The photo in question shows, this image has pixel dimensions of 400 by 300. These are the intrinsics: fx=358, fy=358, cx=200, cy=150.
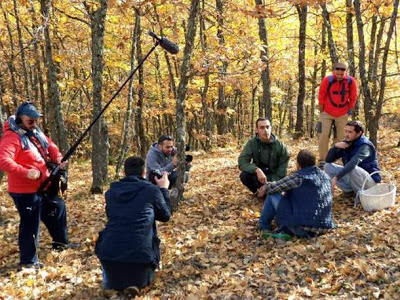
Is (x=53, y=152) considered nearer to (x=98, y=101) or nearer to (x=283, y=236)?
(x=98, y=101)

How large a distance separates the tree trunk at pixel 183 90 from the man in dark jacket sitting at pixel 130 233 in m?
2.22

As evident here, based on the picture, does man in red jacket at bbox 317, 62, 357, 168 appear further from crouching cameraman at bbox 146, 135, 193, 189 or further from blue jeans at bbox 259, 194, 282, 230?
crouching cameraman at bbox 146, 135, 193, 189

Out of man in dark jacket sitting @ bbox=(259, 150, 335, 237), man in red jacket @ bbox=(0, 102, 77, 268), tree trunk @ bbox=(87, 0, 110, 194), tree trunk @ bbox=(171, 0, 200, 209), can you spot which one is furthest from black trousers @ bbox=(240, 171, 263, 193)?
tree trunk @ bbox=(87, 0, 110, 194)

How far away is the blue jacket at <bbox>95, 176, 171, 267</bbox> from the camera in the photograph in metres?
4.12

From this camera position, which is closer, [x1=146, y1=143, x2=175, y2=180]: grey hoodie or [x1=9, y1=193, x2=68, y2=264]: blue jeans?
[x1=9, y1=193, x2=68, y2=264]: blue jeans

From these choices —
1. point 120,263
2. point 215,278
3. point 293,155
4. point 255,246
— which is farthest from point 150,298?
point 293,155

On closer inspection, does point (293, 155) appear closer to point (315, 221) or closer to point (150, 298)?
point (315, 221)

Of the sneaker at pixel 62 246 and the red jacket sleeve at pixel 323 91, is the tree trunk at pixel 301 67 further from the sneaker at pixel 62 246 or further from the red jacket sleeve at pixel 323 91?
the sneaker at pixel 62 246

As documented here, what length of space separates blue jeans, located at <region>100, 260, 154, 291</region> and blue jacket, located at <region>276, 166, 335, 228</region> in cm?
222

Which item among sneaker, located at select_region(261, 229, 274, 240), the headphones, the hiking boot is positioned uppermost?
the headphones

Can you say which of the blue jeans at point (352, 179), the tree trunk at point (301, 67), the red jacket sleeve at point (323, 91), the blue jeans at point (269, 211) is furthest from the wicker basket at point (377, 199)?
the tree trunk at point (301, 67)

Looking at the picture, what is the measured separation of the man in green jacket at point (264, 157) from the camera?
6863mm

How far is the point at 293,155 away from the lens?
11.8 m

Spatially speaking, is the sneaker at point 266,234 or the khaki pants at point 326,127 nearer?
the sneaker at point 266,234
